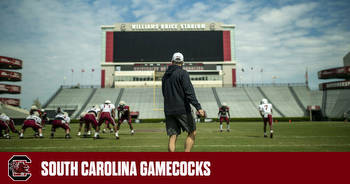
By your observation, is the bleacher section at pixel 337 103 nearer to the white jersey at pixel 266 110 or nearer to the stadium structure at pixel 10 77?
the white jersey at pixel 266 110

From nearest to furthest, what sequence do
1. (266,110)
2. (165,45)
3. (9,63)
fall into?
1. (266,110)
2. (9,63)
3. (165,45)

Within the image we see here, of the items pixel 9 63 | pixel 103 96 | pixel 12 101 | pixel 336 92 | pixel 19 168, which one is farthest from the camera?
pixel 103 96

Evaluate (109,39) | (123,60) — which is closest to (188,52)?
(123,60)

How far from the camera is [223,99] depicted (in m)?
52.0

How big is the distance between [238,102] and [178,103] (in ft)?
156

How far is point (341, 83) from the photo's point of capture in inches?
1891

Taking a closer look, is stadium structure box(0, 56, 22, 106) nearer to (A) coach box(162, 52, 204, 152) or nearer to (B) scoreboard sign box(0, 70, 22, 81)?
(B) scoreboard sign box(0, 70, 22, 81)

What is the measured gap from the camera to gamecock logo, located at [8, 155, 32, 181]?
314cm

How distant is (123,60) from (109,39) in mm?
7440

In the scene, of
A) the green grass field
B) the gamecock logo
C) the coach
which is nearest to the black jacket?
the coach

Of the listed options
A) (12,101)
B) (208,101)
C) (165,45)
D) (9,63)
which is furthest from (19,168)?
(165,45)

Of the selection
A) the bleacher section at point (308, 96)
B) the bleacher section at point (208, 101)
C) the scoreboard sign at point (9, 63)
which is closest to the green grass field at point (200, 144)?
the bleacher section at point (208, 101)

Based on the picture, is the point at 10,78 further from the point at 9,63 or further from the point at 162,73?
the point at 162,73

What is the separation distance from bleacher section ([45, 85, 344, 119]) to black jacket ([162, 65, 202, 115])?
4026 cm
